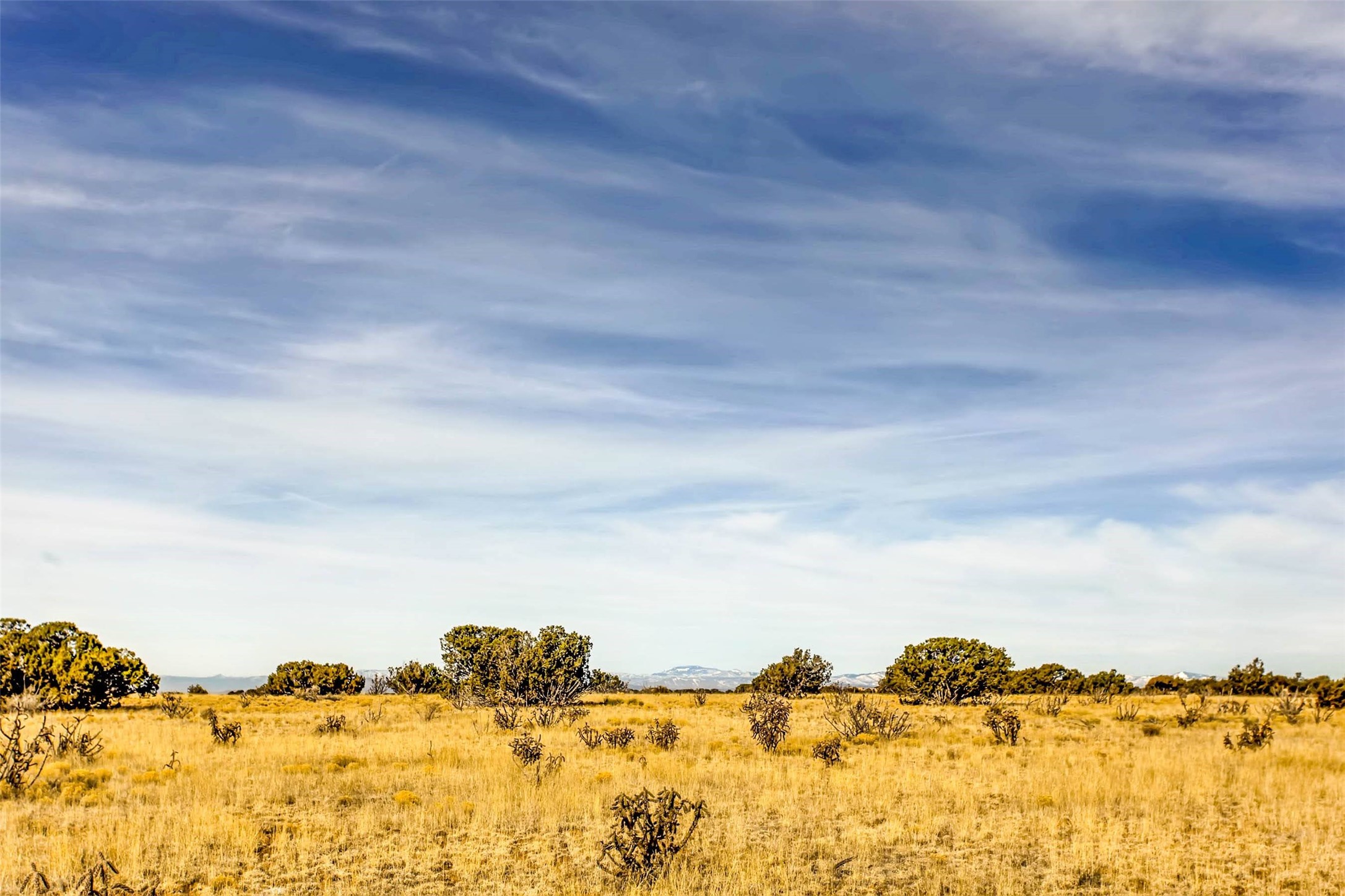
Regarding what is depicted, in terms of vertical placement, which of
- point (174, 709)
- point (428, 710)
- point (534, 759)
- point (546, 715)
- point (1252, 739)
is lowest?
point (174, 709)

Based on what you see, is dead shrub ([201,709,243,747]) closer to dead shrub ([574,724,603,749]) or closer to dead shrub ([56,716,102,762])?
dead shrub ([56,716,102,762])

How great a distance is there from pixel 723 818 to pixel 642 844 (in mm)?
4162

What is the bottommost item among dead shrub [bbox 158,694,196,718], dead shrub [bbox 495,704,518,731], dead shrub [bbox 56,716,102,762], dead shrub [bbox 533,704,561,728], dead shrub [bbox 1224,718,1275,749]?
dead shrub [bbox 158,694,196,718]

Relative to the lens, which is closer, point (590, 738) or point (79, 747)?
point (79, 747)

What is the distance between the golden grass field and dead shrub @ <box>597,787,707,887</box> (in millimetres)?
301

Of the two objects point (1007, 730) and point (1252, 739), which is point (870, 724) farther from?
point (1252, 739)

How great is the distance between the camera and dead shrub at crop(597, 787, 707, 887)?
11906 mm

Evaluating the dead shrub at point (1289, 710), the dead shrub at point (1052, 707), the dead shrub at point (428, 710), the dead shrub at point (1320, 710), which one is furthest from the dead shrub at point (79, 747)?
the dead shrub at point (1320, 710)

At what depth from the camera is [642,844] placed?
40.1 ft

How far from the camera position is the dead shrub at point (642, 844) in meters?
11.9

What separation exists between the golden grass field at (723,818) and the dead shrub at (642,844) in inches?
11.9

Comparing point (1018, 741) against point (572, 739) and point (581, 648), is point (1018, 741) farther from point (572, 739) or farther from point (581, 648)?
point (581, 648)

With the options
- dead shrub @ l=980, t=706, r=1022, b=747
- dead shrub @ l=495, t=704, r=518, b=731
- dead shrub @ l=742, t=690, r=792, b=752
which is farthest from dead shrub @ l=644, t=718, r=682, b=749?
dead shrub @ l=980, t=706, r=1022, b=747

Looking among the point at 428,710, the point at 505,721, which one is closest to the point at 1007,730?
the point at 505,721
